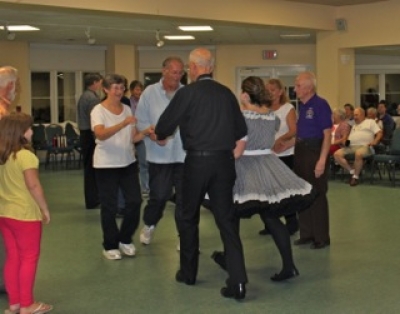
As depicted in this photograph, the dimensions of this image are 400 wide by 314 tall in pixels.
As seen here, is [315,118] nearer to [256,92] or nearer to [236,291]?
[256,92]

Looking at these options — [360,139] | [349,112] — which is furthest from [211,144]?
[349,112]

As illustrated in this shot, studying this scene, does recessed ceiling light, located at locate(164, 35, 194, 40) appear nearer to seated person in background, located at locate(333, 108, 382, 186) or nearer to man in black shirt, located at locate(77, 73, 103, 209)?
seated person in background, located at locate(333, 108, 382, 186)

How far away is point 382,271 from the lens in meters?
5.07

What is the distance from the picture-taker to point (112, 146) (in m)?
5.27

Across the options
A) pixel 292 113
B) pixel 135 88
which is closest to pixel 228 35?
pixel 135 88

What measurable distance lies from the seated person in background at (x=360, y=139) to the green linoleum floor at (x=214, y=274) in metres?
3.58

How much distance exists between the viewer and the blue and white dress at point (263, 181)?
4.56 m

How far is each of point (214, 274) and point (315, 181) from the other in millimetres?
1403

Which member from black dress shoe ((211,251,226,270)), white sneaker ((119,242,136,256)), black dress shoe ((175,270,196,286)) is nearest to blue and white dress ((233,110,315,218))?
black dress shoe ((211,251,226,270))

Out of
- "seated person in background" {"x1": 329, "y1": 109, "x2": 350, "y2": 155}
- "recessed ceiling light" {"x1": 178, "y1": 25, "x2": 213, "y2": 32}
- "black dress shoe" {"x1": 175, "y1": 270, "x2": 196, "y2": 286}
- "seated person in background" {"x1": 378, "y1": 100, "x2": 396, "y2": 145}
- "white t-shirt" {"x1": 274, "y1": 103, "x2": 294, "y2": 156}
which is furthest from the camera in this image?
"recessed ceiling light" {"x1": 178, "y1": 25, "x2": 213, "y2": 32}

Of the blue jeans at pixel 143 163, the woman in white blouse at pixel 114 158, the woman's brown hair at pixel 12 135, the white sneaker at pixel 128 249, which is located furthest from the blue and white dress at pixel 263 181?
the blue jeans at pixel 143 163

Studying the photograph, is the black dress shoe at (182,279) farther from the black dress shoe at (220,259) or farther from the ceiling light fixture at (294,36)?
the ceiling light fixture at (294,36)

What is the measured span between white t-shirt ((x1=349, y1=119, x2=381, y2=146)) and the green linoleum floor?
383cm

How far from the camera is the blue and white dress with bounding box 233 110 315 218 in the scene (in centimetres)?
456
